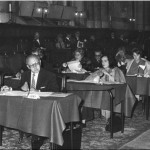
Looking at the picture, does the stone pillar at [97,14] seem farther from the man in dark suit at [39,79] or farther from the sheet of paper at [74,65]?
the man in dark suit at [39,79]

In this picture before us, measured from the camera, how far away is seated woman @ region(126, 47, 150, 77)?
7.71 meters

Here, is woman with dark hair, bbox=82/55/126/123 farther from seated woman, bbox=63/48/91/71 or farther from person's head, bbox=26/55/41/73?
seated woman, bbox=63/48/91/71

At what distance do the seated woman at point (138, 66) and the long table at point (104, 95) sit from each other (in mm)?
1370

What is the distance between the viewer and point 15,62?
1188cm

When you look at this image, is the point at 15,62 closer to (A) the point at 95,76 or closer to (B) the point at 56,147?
(A) the point at 95,76

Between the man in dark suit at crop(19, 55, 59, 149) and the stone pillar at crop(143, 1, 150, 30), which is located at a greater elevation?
the stone pillar at crop(143, 1, 150, 30)

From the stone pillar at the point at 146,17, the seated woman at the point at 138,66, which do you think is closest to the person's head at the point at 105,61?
the seated woman at the point at 138,66

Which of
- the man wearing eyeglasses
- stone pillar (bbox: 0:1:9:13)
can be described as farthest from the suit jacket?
stone pillar (bbox: 0:1:9:13)

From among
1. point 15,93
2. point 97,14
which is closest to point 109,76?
point 15,93

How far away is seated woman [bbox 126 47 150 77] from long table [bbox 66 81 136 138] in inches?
54.0

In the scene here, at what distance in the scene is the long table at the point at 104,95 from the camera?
5965mm

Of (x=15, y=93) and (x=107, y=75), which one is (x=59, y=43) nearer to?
(x=107, y=75)

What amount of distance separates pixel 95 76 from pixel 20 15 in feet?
37.7

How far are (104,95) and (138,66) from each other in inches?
87.2
